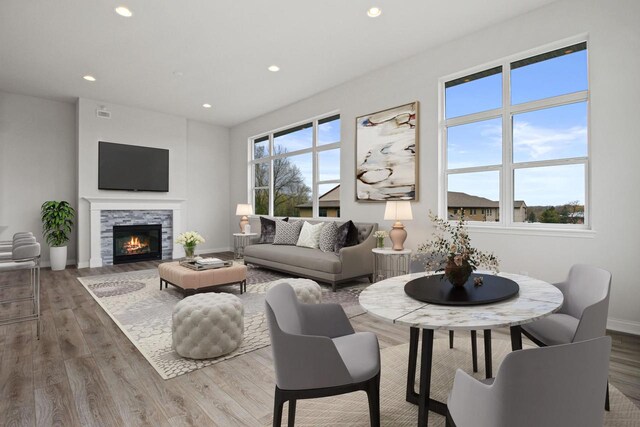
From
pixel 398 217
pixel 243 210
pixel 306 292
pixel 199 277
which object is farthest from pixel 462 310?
pixel 243 210

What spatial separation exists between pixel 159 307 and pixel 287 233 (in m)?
2.63

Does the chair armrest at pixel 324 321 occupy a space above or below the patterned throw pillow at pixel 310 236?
below

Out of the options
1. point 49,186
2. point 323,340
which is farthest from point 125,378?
point 49,186

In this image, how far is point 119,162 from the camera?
682 centimetres

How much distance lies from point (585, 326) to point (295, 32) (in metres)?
3.94

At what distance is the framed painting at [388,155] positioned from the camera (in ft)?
15.5

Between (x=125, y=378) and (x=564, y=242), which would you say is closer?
(x=125, y=378)

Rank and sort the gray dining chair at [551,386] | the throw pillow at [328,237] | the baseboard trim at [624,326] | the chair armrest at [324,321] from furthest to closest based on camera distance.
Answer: the throw pillow at [328,237] < the baseboard trim at [624,326] < the chair armrest at [324,321] < the gray dining chair at [551,386]

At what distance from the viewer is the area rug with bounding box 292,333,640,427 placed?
181cm

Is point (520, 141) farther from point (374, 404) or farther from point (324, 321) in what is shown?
point (374, 404)

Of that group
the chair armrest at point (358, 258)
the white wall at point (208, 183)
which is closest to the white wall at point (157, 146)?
the white wall at point (208, 183)

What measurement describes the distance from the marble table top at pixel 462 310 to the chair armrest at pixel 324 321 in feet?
0.71

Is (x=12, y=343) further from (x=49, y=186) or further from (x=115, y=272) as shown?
(x=49, y=186)

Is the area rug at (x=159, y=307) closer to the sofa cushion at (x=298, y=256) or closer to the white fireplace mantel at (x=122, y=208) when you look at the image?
the sofa cushion at (x=298, y=256)
